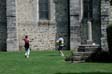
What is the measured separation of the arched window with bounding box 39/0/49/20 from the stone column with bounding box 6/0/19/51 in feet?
8.01

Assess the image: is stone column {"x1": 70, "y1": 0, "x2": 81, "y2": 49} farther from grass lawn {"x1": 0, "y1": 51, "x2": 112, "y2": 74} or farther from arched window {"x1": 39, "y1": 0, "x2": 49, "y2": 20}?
grass lawn {"x1": 0, "y1": 51, "x2": 112, "y2": 74}

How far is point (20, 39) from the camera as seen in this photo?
128 ft

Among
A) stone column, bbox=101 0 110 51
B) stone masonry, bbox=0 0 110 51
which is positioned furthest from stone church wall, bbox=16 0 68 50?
stone column, bbox=101 0 110 51

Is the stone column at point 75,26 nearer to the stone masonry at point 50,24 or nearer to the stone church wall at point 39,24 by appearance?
the stone masonry at point 50,24

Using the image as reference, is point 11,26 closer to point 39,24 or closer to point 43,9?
point 39,24

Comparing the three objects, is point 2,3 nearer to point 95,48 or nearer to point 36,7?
point 36,7

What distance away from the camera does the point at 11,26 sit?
38.2 meters

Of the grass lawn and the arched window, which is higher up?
the arched window

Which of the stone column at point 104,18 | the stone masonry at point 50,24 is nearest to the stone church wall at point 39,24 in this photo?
the stone masonry at point 50,24

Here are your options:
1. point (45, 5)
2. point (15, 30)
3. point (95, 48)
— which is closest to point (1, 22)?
point (15, 30)

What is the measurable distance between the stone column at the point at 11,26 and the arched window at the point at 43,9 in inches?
96.1

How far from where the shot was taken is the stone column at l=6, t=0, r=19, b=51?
38156 mm

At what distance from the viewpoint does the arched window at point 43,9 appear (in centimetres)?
3966

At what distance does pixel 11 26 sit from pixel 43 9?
10.5 feet
